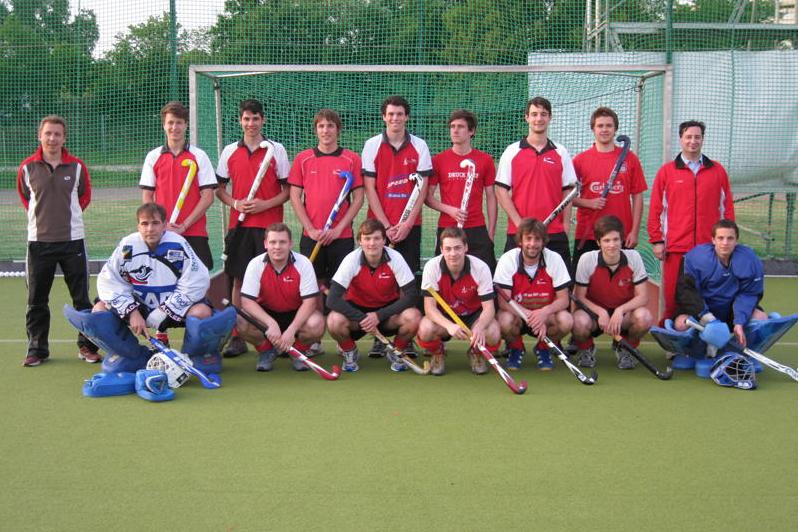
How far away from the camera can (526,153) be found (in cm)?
484

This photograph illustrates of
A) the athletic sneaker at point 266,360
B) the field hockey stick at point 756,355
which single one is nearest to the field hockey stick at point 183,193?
the athletic sneaker at point 266,360

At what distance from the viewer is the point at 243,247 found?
5.01 meters

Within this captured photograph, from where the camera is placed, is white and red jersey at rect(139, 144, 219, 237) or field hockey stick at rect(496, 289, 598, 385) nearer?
field hockey stick at rect(496, 289, 598, 385)

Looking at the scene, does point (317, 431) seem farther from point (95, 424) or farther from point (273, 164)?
point (273, 164)

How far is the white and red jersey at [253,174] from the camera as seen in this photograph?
4961mm

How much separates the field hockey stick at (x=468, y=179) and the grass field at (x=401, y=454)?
102 cm

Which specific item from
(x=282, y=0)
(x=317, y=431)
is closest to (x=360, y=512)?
(x=317, y=431)

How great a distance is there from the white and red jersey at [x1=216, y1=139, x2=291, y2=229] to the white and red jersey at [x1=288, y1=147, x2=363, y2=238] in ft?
0.39

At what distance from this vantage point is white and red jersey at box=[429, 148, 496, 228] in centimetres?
494

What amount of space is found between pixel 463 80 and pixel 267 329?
369 centimetres

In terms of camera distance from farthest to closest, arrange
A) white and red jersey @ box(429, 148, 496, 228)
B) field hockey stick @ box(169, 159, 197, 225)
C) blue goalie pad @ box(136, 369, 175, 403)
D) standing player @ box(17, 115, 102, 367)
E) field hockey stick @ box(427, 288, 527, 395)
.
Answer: white and red jersey @ box(429, 148, 496, 228) < field hockey stick @ box(169, 159, 197, 225) < standing player @ box(17, 115, 102, 367) < field hockey stick @ box(427, 288, 527, 395) < blue goalie pad @ box(136, 369, 175, 403)

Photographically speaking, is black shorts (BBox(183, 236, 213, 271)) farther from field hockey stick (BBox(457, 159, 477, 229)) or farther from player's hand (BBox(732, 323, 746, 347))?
player's hand (BBox(732, 323, 746, 347))

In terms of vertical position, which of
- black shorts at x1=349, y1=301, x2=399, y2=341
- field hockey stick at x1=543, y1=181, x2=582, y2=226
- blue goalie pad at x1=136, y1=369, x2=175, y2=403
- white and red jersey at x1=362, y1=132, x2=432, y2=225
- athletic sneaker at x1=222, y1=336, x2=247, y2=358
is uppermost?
white and red jersey at x1=362, y1=132, x2=432, y2=225

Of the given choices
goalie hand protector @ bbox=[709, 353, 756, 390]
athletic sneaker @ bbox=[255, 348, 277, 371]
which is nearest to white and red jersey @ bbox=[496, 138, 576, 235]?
goalie hand protector @ bbox=[709, 353, 756, 390]
